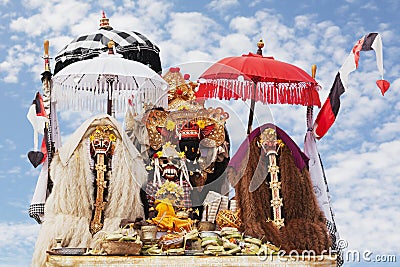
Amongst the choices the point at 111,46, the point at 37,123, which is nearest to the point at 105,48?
the point at 111,46

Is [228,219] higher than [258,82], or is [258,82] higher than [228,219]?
[258,82]

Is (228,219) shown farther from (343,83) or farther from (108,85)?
(108,85)

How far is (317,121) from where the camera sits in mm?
7199

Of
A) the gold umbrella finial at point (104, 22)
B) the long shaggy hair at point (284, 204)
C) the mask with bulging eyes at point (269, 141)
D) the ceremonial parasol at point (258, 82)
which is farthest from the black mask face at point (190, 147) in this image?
the gold umbrella finial at point (104, 22)

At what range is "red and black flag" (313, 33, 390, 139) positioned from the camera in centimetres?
665

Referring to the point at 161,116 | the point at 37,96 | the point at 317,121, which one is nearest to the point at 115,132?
the point at 161,116

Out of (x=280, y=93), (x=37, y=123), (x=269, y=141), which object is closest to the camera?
(x=269, y=141)

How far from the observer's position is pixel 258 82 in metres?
7.30

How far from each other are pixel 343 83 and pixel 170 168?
1.84 metres

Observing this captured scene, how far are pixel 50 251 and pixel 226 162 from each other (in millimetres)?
1957

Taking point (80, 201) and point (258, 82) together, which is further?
point (258, 82)

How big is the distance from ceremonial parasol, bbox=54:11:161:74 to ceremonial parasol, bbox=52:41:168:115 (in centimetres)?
31

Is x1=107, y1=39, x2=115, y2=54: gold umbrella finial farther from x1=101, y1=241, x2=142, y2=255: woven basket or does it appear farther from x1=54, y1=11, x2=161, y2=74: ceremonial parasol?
x1=101, y1=241, x2=142, y2=255: woven basket

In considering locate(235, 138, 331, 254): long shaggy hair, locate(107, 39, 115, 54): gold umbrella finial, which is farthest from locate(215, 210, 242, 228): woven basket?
locate(107, 39, 115, 54): gold umbrella finial
